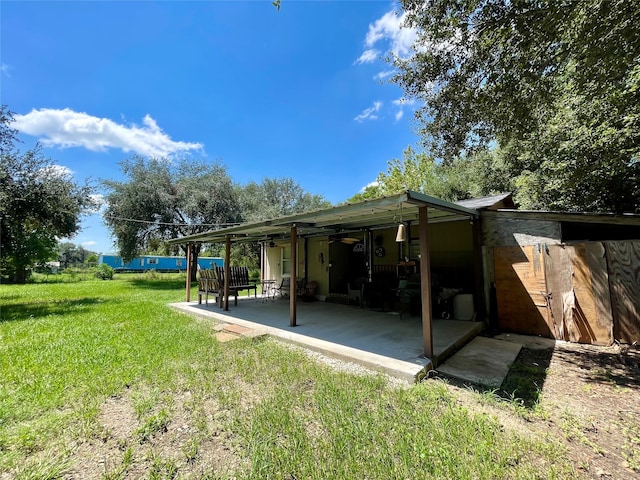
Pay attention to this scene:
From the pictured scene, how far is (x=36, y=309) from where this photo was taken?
8625 millimetres

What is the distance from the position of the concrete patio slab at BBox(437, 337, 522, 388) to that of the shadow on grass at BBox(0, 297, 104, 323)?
32.3ft

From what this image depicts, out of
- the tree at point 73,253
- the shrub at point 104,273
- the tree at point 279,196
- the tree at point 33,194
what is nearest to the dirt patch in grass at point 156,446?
the tree at point 33,194

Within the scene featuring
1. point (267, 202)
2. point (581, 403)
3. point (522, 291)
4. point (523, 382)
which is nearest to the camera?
point (581, 403)

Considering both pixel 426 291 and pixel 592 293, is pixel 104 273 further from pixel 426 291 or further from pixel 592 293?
pixel 592 293

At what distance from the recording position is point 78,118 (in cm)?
1173

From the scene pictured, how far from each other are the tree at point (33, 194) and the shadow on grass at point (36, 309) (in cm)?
232

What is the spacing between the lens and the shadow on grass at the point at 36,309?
7.41 meters

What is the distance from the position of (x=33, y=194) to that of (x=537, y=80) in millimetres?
13429

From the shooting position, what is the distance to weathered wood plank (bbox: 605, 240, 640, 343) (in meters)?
4.52

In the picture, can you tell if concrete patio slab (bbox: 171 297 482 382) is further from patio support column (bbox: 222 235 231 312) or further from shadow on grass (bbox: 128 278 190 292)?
shadow on grass (bbox: 128 278 190 292)

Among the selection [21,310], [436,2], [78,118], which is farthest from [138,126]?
[436,2]

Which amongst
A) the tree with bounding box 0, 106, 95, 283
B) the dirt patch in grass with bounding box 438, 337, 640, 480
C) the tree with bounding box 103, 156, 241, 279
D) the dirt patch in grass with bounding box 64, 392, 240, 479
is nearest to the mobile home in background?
the tree with bounding box 103, 156, 241, 279

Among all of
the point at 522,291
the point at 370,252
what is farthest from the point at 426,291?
the point at 370,252

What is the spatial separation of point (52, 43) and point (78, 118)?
5222mm
